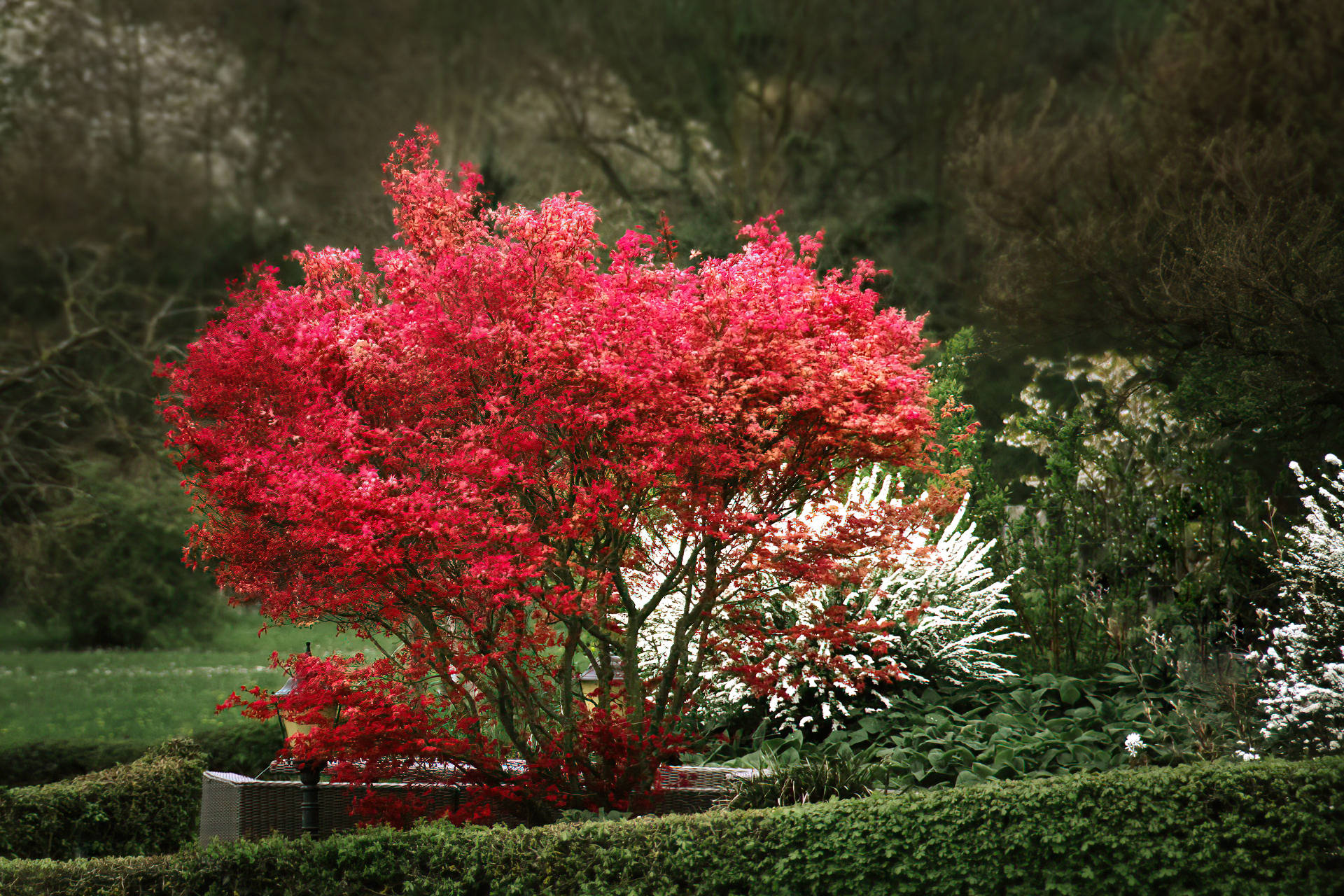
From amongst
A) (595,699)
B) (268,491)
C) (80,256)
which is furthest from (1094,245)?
(80,256)

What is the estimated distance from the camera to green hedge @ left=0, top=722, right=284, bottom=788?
8500 mm

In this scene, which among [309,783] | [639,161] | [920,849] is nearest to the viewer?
[920,849]

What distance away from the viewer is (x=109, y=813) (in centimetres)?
692

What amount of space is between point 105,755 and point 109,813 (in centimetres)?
192

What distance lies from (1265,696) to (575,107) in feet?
44.0

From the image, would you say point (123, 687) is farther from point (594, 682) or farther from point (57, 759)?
point (594, 682)

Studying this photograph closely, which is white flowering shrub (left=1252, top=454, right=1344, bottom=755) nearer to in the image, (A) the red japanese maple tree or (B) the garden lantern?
(A) the red japanese maple tree

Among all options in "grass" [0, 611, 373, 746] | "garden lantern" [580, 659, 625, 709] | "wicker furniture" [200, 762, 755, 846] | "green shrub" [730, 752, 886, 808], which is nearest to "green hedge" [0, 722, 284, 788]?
"wicker furniture" [200, 762, 755, 846]

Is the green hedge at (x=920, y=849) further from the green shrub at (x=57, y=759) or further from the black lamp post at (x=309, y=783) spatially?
the green shrub at (x=57, y=759)

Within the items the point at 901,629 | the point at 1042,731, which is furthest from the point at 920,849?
the point at 901,629

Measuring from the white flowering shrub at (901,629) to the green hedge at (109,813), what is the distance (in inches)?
133

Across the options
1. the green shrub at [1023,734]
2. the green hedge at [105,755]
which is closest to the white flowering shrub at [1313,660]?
the green shrub at [1023,734]

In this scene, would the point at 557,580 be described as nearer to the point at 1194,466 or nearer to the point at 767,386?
the point at 767,386

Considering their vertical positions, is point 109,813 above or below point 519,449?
below
